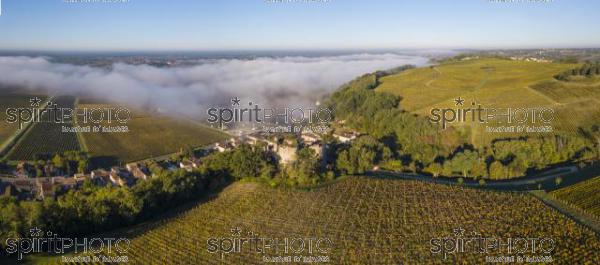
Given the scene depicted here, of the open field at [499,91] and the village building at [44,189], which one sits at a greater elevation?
the open field at [499,91]

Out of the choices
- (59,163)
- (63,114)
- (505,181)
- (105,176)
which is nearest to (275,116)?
(105,176)

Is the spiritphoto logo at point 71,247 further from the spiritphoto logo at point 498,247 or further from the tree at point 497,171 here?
the tree at point 497,171

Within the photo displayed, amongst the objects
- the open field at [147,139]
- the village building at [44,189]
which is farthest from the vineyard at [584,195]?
the open field at [147,139]

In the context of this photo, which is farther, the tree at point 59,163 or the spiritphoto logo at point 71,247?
the tree at point 59,163

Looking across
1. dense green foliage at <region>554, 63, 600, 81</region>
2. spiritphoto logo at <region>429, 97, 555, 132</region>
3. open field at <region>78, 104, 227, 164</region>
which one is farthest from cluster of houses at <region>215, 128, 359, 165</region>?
dense green foliage at <region>554, 63, 600, 81</region>

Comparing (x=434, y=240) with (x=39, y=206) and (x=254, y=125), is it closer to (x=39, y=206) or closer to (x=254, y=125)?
(x=39, y=206)

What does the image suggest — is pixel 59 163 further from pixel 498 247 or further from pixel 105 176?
pixel 498 247

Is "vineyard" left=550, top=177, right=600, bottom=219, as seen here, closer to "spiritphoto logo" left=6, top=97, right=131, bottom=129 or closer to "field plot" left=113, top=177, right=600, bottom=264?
"field plot" left=113, top=177, right=600, bottom=264
